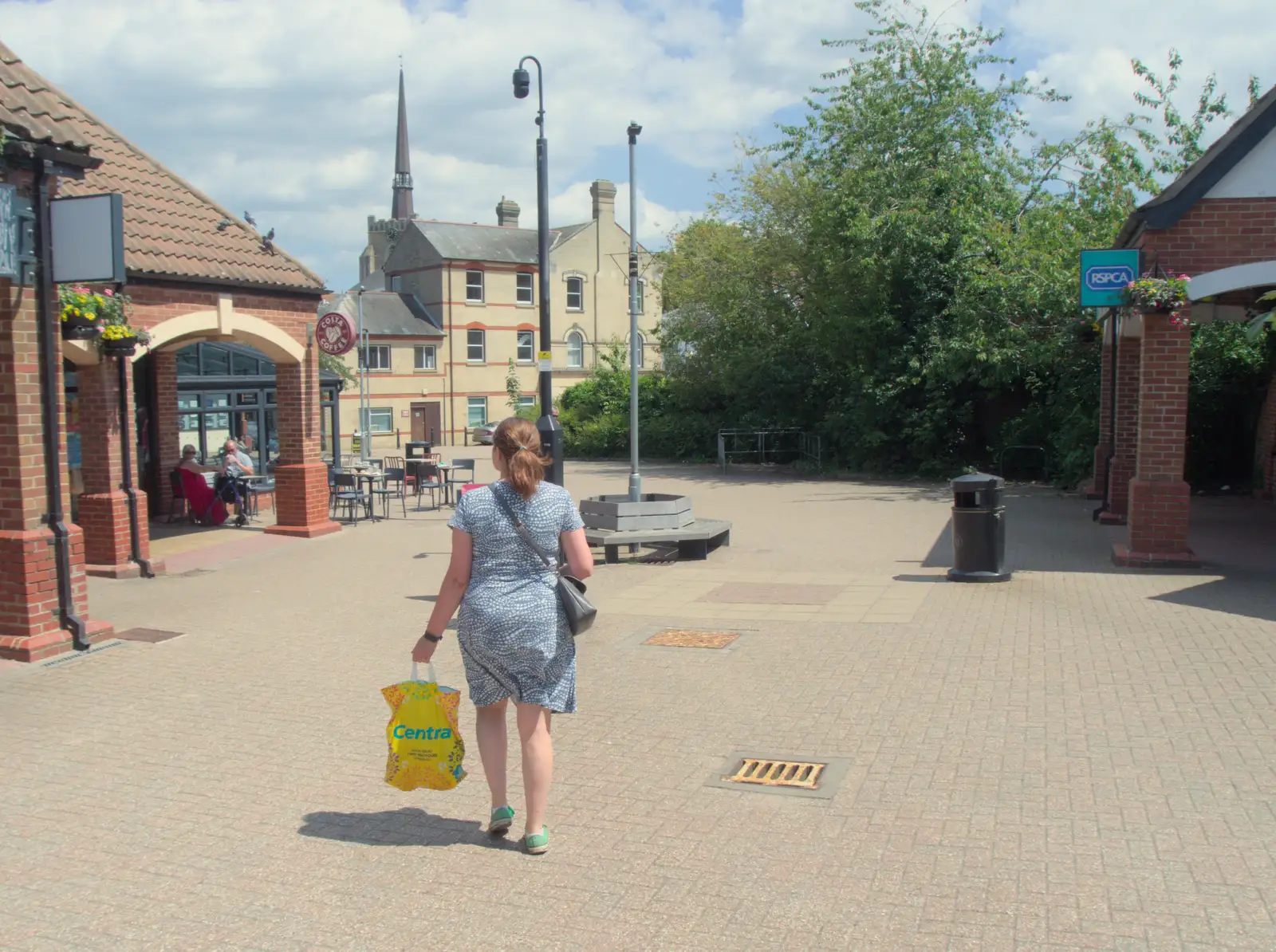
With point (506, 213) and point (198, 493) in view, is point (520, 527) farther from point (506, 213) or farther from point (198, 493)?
point (506, 213)

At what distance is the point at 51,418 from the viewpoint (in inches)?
340

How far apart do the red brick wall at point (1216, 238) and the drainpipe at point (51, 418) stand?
10163mm

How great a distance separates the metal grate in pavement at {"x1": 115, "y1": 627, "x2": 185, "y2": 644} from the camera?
918 cm

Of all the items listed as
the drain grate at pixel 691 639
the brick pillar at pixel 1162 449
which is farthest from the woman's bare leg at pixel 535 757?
the brick pillar at pixel 1162 449

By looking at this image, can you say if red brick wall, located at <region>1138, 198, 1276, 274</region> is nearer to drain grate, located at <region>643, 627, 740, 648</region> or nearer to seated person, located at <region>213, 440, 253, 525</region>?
drain grate, located at <region>643, 627, 740, 648</region>

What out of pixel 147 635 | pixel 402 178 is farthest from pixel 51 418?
pixel 402 178

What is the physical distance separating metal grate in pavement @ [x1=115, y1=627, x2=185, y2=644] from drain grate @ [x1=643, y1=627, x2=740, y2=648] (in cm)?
391

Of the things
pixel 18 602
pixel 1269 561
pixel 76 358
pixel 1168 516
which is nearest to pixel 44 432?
pixel 18 602

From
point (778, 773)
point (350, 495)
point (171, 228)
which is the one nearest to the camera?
point (778, 773)

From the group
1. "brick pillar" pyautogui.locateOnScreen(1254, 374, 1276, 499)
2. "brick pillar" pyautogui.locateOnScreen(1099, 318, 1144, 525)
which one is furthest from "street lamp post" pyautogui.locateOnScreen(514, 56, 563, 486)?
"brick pillar" pyautogui.locateOnScreen(1254, 374, 1276, 499)

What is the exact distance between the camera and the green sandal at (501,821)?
16.3 feet

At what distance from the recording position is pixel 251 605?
35.6 feet

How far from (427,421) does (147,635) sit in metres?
43.9

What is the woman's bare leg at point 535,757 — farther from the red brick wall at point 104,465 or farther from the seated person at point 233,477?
the seated person at point 233,477
